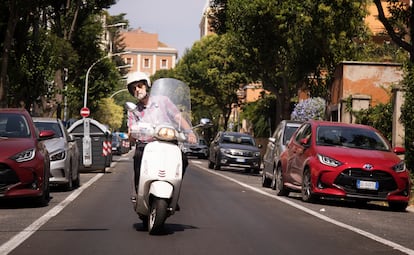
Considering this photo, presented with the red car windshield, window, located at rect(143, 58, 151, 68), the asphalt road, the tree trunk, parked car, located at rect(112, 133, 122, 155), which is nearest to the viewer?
the asphalt road

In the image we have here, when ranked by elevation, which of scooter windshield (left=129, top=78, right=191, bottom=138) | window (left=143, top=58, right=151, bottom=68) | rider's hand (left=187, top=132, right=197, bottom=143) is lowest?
rider's hand (left=187, top=132, right=197, bottom=143)

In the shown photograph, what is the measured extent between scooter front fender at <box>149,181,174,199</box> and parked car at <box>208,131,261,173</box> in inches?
1016

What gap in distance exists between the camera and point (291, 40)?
3838cm

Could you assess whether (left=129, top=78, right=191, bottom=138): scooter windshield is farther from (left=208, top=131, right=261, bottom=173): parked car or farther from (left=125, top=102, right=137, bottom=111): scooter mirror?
(left=208, top=131, right=261, bottom=173): parked car

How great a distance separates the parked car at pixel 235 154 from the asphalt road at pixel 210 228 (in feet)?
61.8

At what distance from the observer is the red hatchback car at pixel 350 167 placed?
16.2 meters

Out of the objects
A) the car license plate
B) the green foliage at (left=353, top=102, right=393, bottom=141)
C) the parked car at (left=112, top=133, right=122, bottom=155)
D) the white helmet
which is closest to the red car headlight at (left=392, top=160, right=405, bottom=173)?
the car license plate

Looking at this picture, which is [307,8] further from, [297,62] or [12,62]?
[12,62]

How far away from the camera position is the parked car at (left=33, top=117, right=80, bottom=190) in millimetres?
18016

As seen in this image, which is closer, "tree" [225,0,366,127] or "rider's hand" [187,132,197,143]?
"rider's hand" [187,132,197,143]

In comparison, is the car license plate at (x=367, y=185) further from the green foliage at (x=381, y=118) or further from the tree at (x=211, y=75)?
the tree at (x=211, y=75)

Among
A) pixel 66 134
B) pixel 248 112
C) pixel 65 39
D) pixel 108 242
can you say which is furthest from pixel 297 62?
pixel 108 242

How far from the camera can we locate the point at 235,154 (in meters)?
36.1

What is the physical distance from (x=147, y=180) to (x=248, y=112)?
56.6m
